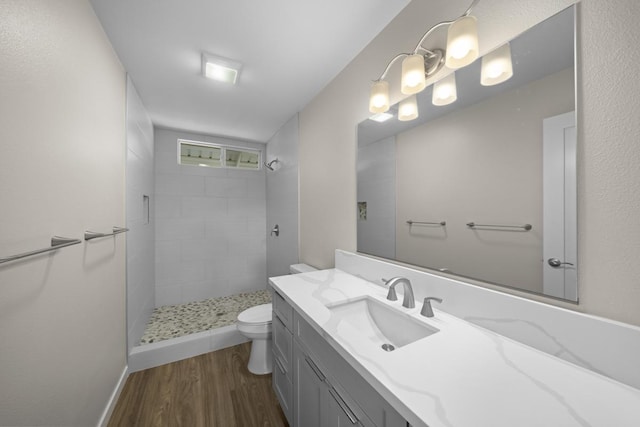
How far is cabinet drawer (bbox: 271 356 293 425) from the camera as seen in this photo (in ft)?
4.24

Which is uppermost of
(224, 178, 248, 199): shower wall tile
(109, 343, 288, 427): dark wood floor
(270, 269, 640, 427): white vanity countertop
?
(224, 178, 248, 199): shower wall tile

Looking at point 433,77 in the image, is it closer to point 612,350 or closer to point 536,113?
point 536,113

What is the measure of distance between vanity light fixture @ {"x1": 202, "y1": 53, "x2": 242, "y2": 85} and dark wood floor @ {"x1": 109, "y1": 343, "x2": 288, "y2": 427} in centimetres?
240

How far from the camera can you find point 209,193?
3.30m

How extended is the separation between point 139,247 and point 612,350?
297cm

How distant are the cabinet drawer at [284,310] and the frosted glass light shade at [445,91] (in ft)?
4.18

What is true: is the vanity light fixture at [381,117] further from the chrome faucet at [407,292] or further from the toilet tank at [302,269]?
the toilet tank at [302,269]

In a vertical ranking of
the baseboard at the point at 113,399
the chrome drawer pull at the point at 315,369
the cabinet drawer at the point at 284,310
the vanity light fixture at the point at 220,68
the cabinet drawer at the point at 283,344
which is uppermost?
the vanity light fixture at the point at 220,68

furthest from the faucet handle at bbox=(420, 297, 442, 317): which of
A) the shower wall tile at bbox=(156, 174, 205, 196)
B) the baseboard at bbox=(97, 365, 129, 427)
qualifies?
the shower wall tile at bbox=(156, 174, 205, 196)

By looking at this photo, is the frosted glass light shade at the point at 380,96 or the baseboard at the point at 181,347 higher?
the frosted glass light shade at the point at 380,96

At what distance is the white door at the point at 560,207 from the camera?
2.32 feet

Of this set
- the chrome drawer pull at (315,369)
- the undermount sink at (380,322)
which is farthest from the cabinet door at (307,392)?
the undermount sink at (380,322)

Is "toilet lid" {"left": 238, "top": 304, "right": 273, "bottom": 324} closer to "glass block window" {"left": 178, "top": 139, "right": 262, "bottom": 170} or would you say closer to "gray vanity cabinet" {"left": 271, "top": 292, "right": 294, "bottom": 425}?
"gray vanity cabinet" {"left": 271, "top": 292, "right": 294, "bottom": 425}

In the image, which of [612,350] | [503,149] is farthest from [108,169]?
[612,350]
